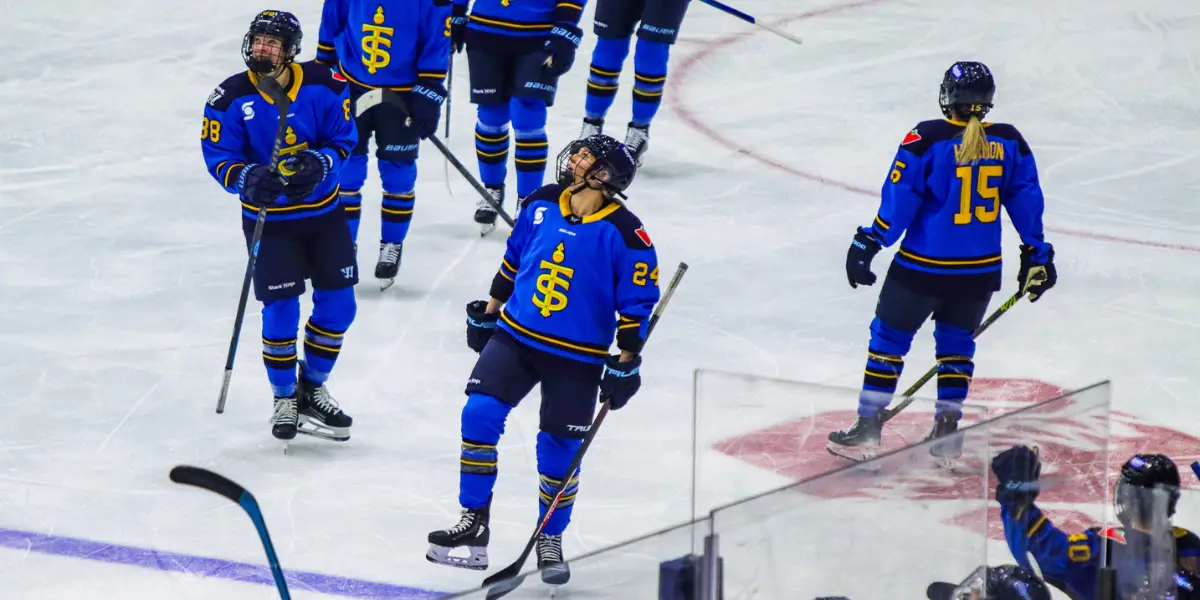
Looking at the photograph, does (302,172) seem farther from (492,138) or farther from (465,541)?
(492,138)

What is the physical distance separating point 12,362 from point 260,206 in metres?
1.36

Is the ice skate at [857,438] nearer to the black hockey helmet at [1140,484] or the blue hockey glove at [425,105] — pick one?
the black hockey helmet at [1140,484]

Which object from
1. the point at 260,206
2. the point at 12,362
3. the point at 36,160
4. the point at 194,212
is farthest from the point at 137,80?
the point at 260,206

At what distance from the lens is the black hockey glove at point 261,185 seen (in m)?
5.03

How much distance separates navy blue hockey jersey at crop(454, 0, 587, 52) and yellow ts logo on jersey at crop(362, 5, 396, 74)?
0.59 meters

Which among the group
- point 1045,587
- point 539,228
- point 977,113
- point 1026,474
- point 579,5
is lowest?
point 1045,587

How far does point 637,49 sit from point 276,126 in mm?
2961

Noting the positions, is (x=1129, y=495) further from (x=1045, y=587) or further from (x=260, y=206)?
(x=260, y=206)

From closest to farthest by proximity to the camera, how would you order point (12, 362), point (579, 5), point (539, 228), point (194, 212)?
point (539, 228) < point (12, 362) < point (579, 5) < point (194, 212)

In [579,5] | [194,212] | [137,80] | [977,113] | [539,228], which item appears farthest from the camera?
[137,80]

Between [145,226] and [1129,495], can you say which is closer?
[1129,495]

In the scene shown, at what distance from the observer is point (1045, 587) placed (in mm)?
3352

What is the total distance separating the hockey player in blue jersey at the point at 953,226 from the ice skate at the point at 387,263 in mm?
2129

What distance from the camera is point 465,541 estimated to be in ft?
14.7
